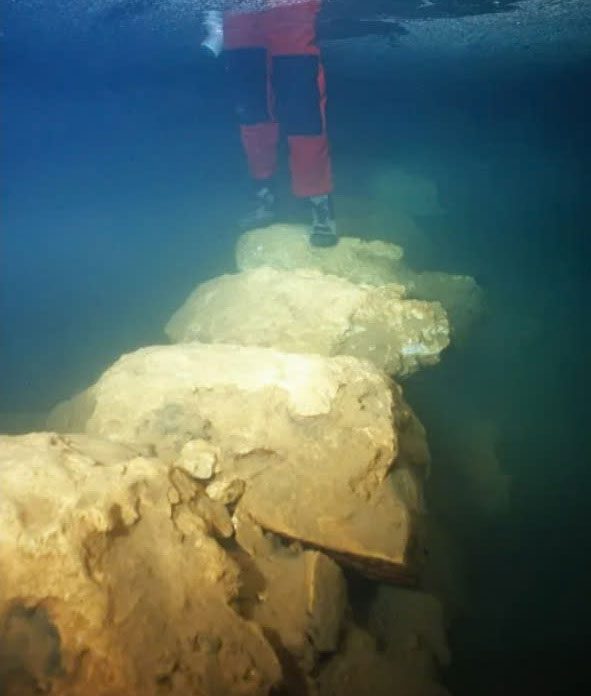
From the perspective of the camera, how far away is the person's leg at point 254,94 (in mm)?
7641

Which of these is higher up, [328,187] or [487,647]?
[328,187]

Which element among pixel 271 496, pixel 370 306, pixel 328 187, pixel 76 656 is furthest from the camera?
pixel 328 187

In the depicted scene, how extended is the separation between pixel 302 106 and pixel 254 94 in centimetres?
102

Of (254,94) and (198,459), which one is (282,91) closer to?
(254,94)

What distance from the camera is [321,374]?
4.07m

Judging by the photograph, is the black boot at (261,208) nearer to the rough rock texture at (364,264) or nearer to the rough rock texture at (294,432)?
the rough rock texture at (364,264)

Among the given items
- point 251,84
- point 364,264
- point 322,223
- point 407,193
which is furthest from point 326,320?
point 407,193

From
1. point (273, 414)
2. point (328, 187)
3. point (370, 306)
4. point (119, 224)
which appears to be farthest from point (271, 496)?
point (119, 224)

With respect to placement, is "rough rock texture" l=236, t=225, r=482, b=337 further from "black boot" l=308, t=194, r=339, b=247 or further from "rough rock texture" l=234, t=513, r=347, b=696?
"rough rock texture" l=234, t=513, r=347, b=696

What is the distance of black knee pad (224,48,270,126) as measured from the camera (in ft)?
25.0

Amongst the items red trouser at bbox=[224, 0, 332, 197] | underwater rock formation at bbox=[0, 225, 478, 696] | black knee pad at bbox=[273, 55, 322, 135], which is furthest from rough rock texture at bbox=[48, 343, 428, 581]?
black knee pad at bbox=[273, 55, 322, 135]

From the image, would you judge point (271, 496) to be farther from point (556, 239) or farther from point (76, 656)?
point (556, 239)

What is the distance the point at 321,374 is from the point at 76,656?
2521 mm

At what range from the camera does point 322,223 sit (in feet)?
25.4
